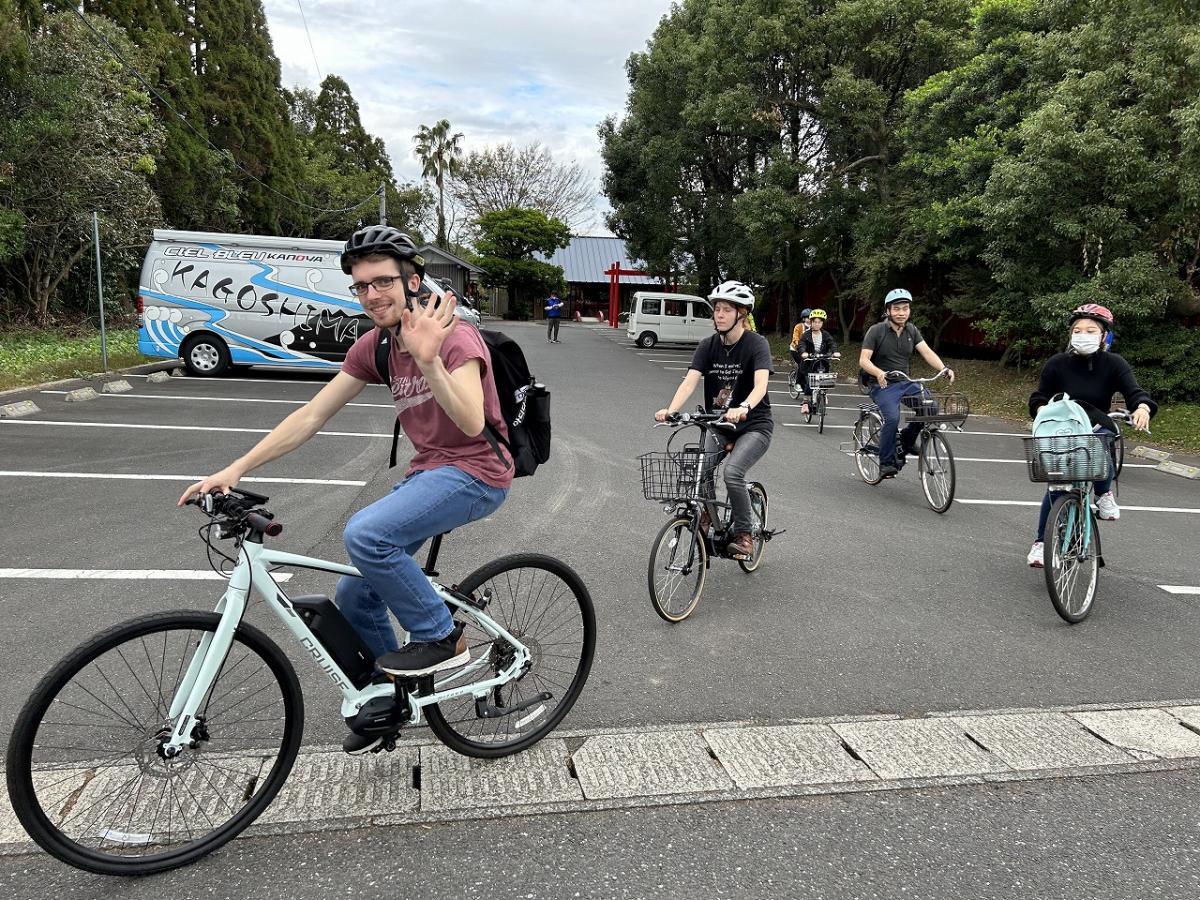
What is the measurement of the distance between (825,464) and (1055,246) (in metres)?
7.01

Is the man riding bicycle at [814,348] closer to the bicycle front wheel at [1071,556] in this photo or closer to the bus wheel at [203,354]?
the bicycle front wheel at [1071,556]

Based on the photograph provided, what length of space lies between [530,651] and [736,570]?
2.42m

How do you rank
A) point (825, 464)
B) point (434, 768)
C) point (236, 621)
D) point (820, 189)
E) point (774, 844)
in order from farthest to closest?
point (820, 189) < point (825, 464) < point (434, 768) < point (774, 844) < point (236, 621)

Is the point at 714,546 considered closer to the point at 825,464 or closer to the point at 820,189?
the point at 825,464

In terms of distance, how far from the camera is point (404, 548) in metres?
2.55

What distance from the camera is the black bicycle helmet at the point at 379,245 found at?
2346mm

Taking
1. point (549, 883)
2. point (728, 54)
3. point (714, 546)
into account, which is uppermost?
point (728, 54)

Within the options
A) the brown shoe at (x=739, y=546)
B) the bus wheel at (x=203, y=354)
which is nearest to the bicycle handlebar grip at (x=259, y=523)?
the brown shoe at (x=739, y=546)

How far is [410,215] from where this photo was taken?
2393 inches

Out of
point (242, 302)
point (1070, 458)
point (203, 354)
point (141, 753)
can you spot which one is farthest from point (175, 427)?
point (1070, 458)

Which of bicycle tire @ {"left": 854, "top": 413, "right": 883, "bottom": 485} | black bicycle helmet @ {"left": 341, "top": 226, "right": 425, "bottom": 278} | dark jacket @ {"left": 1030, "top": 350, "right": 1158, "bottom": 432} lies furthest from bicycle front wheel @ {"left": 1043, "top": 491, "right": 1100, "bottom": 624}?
black bicycle helmet @ {"left": 341, "top": 226, "right": 425, "bottom": 278}

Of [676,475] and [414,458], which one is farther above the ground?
[414,458]

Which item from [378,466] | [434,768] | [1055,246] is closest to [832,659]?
[434,768]

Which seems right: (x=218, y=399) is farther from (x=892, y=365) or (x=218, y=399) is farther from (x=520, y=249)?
(x=520, y=249)
